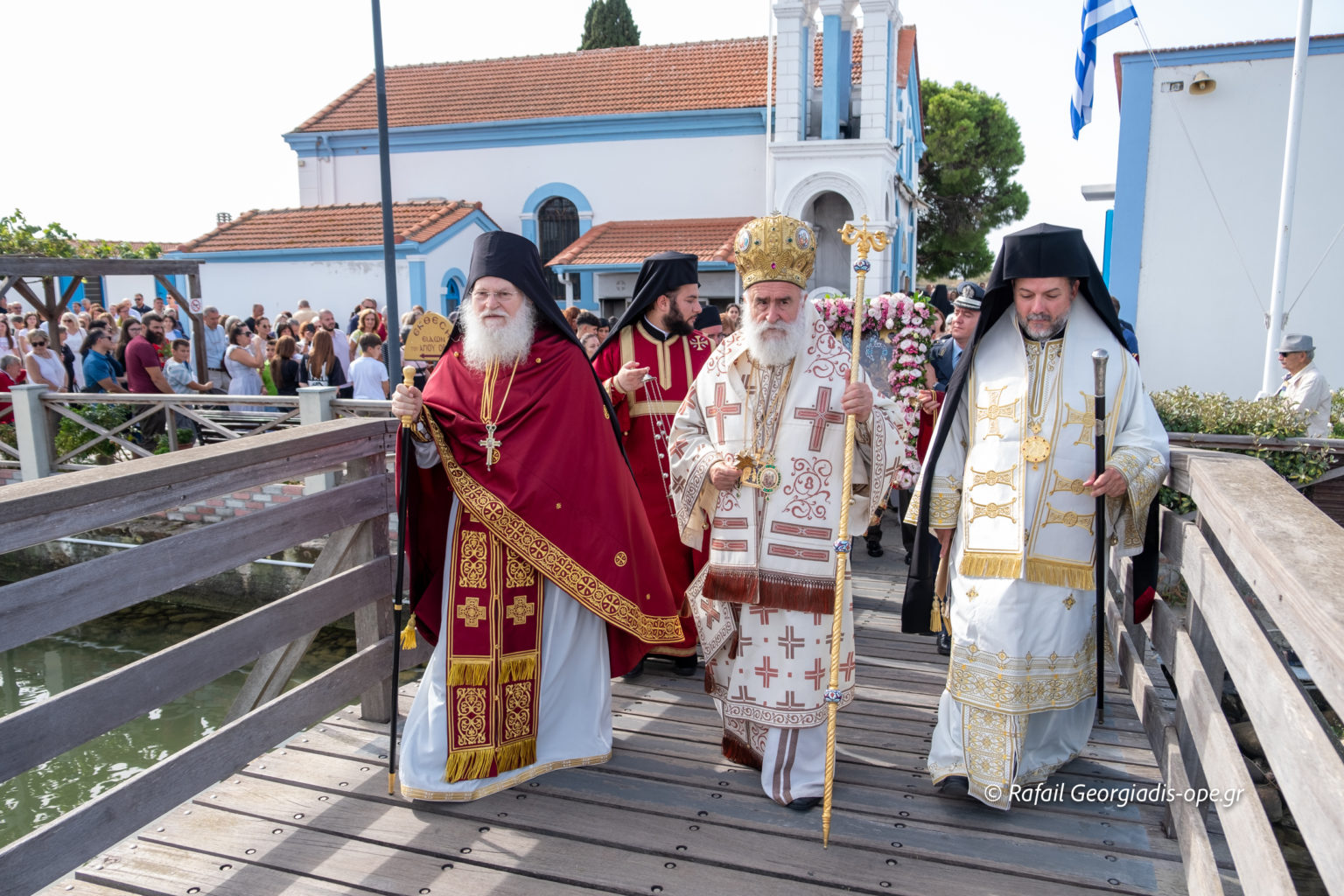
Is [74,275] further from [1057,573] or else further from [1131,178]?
[1131,178]

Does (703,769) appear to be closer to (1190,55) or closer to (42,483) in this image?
(42,483)

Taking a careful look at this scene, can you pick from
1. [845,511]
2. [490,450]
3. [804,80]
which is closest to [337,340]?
[490,450]

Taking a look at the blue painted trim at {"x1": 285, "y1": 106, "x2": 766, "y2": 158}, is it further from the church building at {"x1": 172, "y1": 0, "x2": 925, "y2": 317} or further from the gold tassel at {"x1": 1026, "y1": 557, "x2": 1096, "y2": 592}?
the gold tassel at {"x1": 1026, "y1": 557, "x2": 1096, "y2": 592}

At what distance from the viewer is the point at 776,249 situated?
329 centimetres

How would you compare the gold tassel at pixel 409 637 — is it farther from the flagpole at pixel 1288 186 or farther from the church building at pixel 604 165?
the church building at pixel 604 165

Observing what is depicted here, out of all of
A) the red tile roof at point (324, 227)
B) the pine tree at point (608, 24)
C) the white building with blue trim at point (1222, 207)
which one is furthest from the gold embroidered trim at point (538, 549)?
the pine tree at point (608, 24)

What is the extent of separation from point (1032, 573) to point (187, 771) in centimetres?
264

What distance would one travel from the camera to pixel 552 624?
11.5 feet

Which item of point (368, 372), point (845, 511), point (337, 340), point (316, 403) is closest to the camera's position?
point (845, 511)

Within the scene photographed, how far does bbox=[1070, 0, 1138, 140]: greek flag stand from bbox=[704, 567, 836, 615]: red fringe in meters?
8.99

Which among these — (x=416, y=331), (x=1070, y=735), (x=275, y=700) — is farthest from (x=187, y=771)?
(x=1070, y=735)

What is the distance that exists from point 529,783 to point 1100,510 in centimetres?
214

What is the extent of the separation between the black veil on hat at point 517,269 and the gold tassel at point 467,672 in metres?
1.14

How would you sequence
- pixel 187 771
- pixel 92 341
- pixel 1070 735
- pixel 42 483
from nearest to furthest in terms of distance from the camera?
pixel 42 483 → pixel 187 771 → pixel 1070 735 → pixel 92 341
